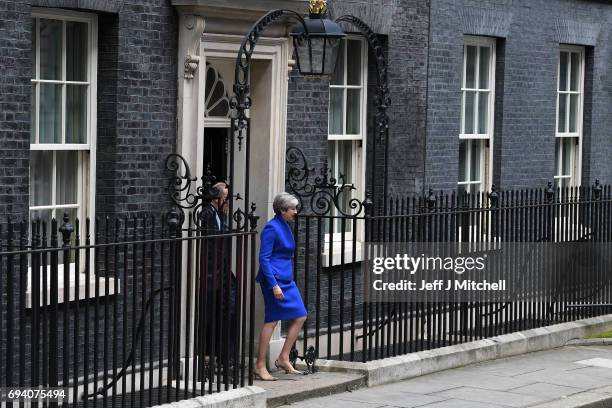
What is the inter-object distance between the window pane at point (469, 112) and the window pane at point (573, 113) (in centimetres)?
278

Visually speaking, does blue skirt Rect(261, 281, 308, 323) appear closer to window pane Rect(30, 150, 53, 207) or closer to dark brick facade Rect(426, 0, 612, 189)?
window pane Rect(30, 150, 53, 207)

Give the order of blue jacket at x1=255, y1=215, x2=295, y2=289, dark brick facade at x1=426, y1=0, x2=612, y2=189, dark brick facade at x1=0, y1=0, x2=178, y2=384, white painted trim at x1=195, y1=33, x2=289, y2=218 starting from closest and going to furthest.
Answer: dark brick facade at x1=0, y1=0, x2=178, y2=384 → blue jacket at x1=255, y1=215, x2=295, y2=289 → white painted trim at x1=195, y1=33, x2=289, y2=218 → dark brick facade at x1=426, y1=0, x2=612, y2=189

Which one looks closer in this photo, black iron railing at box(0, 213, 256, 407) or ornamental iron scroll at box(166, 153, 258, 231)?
black iron railing at box(0, 213, 256, 407)

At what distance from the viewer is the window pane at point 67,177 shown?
11883 millimetres

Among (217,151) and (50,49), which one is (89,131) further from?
(217,151)

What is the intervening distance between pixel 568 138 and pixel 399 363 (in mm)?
7753

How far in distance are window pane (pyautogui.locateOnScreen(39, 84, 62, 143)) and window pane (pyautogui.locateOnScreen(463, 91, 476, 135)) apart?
6.97 m

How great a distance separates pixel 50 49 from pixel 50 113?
0.52 metres

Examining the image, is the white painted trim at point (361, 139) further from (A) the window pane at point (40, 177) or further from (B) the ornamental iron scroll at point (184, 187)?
(A) the window pane at point (40, 177)

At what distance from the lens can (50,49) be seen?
38.2 feet

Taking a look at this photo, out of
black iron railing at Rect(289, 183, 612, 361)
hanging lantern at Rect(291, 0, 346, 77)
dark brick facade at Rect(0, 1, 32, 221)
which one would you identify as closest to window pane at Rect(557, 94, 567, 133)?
black iron railing at Rect(289, 183, 612, 361)

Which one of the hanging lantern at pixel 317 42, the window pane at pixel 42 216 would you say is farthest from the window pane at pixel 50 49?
the hanging lantern at pixel 317 42

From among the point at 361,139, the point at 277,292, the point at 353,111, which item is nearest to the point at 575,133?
the point at 361,139

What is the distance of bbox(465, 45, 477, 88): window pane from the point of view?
17.6 metres
